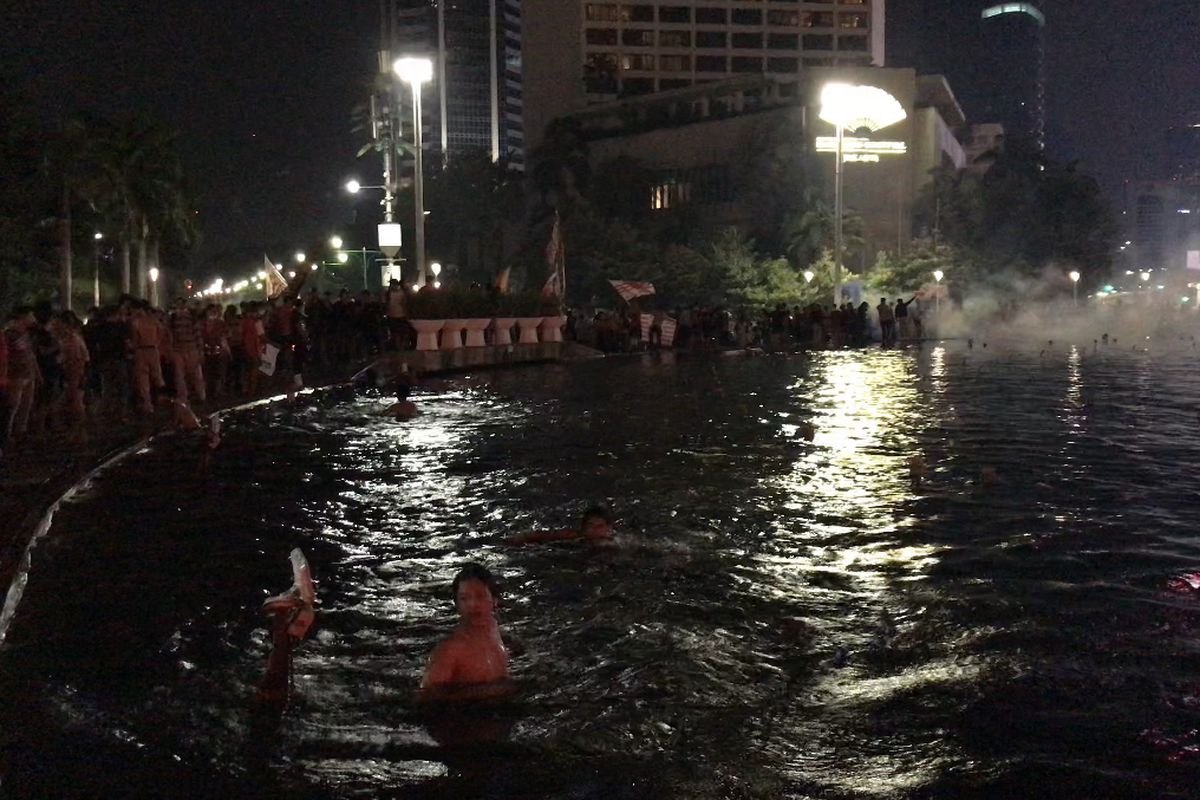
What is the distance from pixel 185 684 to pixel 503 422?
1189 cm

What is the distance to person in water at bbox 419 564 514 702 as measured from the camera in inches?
244

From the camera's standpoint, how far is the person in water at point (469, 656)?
6.21 meters

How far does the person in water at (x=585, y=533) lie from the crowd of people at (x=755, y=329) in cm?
3171

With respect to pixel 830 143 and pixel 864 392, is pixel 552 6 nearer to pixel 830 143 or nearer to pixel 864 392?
pixel 830 143

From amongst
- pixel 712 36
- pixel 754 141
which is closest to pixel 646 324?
pixel 754 141

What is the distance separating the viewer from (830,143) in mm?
64250

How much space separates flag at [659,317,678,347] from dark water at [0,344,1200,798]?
91.4 ft

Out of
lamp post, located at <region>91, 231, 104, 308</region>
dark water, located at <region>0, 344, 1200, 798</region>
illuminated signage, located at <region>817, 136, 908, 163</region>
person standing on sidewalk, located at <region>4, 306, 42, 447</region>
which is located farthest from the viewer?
lamp post, located at <region>91, 231, 104, 308</region>

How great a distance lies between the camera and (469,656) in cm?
630

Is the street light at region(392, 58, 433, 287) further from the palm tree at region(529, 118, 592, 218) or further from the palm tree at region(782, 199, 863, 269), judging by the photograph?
the palm tree at region(529, 118, 592, 218)

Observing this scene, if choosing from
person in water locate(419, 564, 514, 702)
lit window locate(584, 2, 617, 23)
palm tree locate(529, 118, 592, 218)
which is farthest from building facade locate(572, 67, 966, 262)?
person in water locate(419, 564, 514, 702)

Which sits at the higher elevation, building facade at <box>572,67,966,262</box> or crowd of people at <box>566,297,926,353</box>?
building facade at <box>572,67,966,262</box>

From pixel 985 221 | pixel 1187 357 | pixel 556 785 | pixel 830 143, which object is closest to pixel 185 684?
pixel 556 785

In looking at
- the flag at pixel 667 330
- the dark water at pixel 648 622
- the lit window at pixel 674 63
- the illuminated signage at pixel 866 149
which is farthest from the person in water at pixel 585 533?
the lit window at pixel 674 63
